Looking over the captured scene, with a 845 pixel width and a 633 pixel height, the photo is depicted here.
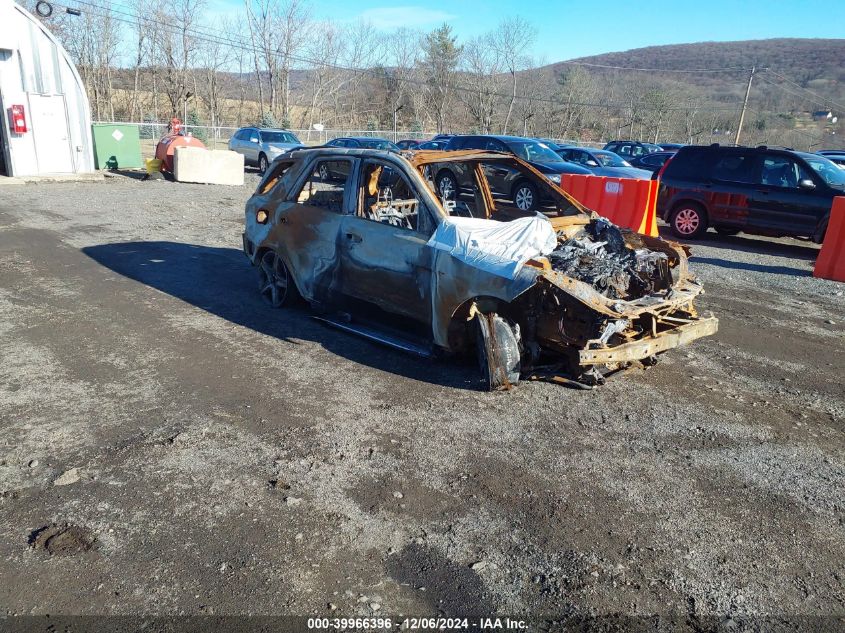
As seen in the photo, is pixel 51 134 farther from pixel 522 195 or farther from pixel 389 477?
pixel 389 477

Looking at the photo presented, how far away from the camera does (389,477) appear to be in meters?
3.89

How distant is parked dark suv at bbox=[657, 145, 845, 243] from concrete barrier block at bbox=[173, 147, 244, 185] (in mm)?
12886

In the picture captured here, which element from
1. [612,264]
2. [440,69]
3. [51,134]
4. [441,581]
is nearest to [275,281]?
[612,264]

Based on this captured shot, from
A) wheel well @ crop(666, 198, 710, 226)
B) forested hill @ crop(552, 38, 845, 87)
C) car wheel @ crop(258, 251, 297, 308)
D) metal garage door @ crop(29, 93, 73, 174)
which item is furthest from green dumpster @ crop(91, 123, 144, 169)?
forested hill @ crop(552, 38, 845, 87)

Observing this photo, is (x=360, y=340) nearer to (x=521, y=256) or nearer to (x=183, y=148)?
(x=521, y=256)

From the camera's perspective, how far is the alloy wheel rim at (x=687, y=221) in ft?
41.5

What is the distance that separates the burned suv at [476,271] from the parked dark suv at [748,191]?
7110 mm

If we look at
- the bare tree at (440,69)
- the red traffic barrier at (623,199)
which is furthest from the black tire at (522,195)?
the bare tree at (440,69)

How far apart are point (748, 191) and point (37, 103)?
1870 cm

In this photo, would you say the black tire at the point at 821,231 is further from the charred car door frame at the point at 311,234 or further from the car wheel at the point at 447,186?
the charred car door frame at the point at 311,234

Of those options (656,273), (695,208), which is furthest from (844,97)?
(656,273)

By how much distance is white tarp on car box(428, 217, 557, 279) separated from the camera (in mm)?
4789

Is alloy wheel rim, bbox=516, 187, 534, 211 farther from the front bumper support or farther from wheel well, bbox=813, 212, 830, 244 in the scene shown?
the front bumper support

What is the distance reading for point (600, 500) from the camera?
369 centimetres
